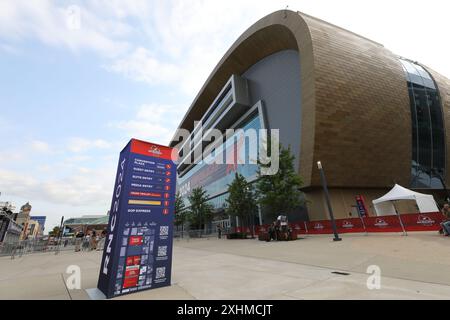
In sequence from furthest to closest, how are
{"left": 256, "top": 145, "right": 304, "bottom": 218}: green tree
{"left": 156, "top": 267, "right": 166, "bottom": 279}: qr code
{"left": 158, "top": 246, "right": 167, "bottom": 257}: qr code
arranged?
{"left": 256, "top": 145, "right": 304, "bottom": 218}: green tree → {"left": 158, "top": 246, "right": 167, "bottom": 257}: qr code → {"left": 156, "top": 267, "right": 166, "bottom": 279}: qr code

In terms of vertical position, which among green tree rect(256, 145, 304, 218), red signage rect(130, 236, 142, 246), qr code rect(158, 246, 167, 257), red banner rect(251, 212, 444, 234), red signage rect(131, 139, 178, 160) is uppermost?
green tree rect(256, 145, 304, 218)

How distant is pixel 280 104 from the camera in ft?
109

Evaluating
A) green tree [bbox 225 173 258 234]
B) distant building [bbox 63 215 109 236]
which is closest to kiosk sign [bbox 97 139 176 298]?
green tree [bbox 225 173 258 234]

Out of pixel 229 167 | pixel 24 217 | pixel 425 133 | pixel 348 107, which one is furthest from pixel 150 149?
pixel 24 217

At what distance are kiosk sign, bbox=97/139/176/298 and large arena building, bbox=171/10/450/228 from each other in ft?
71.9

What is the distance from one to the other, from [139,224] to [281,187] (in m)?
16.9

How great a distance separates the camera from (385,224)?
1620 centimetres

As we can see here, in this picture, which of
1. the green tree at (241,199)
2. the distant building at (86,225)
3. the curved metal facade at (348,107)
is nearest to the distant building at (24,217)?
the distant building at (86,225)

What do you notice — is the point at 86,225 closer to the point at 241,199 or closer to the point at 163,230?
the point at 241,199

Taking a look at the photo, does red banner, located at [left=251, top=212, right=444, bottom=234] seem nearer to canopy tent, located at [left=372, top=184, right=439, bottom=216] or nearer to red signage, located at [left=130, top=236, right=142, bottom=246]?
canopy tent, located at [left=372, top=184, right=439, bottom=216]

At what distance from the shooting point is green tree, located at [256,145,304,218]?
2067cm

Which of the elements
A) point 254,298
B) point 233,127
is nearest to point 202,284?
point 254,298

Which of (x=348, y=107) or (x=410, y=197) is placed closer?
(x=410, y=197)
